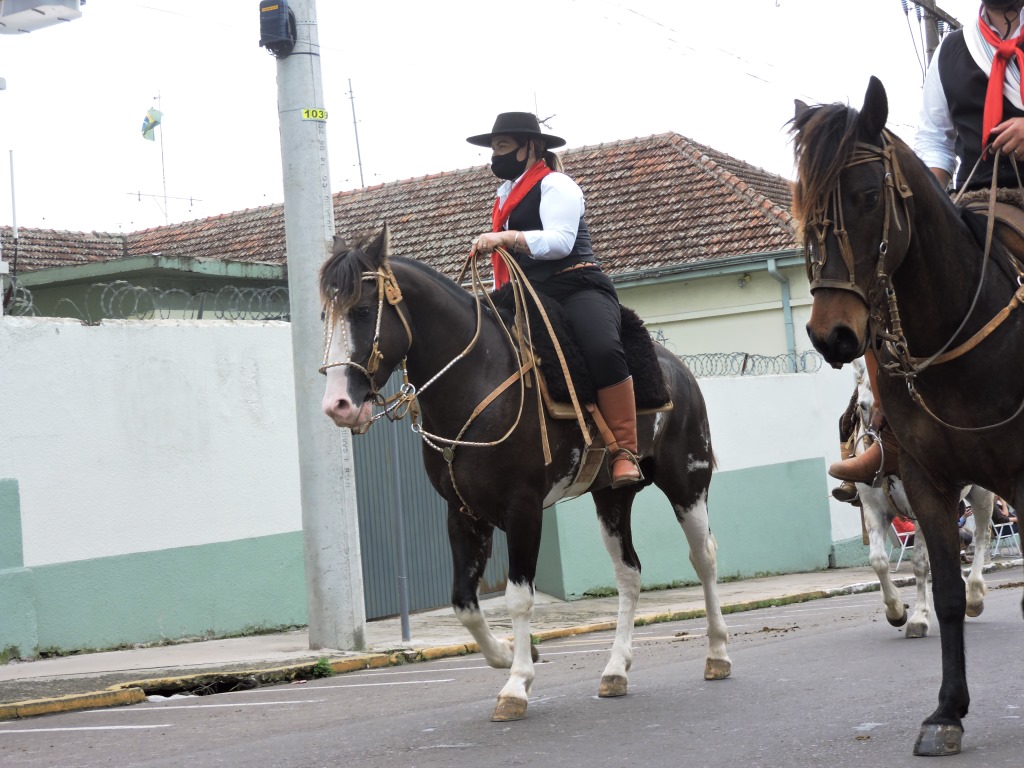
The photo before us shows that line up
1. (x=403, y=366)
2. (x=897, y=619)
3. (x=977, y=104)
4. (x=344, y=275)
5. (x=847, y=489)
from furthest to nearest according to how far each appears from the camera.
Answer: (x=847, y=489) → (x=897, y=619) → (x=403, y=366) → (x=344, y=275) → (x=977, y=104)

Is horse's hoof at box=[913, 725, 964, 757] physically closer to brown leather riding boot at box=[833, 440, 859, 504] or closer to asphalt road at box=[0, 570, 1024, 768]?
asphalt road at box=[0, 570, 1024, 768]

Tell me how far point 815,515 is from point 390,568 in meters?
8.54

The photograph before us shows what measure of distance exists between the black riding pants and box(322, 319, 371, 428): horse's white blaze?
148cm

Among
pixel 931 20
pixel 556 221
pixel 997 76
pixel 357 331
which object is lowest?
pixel 357 331

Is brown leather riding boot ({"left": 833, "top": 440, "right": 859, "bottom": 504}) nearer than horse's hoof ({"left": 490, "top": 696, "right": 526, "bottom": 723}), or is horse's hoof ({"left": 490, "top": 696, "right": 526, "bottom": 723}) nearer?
horse's hoof ({"left": 490, "top": 696, "right": 526, "bottom": 723})

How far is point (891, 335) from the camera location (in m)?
5.09

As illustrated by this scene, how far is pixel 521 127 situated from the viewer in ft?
24.3

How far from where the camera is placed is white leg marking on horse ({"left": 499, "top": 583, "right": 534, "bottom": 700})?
21.8ft

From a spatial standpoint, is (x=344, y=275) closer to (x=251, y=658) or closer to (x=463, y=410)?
(x=463, y=410)

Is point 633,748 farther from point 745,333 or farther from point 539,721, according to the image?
point 745,333

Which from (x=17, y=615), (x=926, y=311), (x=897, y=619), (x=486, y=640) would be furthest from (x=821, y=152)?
(x=17, y=615)

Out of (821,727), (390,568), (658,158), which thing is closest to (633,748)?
(821,727)

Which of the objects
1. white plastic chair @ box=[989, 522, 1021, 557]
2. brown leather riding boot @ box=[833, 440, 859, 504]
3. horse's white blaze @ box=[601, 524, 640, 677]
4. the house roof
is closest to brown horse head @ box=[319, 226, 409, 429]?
horse's white blaze @ box=[601, 524, 640, 677]

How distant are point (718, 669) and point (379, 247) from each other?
3215 mm
